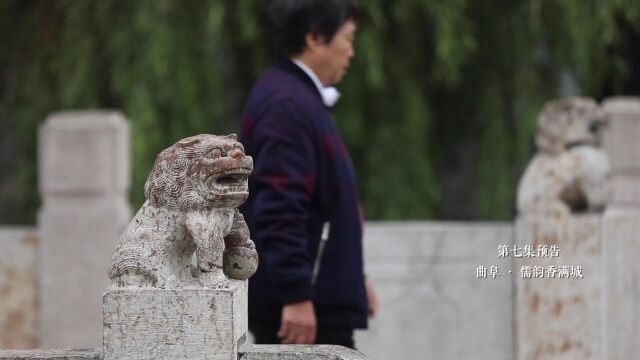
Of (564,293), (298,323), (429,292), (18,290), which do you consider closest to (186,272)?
(298,323)

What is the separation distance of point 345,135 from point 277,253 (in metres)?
3.96

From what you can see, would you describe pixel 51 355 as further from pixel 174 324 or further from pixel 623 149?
pixel 623 149

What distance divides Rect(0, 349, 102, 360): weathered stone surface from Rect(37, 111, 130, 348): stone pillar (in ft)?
10.4

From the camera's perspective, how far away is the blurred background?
7.41 metres

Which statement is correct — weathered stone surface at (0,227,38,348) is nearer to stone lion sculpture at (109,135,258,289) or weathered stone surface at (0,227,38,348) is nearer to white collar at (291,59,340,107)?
white collar at (291,59,340,107)

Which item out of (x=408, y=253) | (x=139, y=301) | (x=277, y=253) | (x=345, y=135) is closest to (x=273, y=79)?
(x=277, y=253)

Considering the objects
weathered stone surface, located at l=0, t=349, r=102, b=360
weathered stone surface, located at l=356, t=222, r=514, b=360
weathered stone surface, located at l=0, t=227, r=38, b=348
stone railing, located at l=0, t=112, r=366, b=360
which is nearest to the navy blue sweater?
stone railing, located at l=0, t=112, r=366, b=360

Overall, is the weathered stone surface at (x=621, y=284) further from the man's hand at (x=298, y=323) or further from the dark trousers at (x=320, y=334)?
the man's hand at (x=298, y=323)

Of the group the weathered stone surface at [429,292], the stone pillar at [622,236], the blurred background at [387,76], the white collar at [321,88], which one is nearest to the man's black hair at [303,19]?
the white collar at [321,88]

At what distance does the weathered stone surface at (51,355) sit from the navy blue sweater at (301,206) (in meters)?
0.74

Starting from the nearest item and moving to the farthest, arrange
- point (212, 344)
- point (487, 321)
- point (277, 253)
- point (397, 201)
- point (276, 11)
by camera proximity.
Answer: point (212, 344)
point (277, 253)
point (276, 11)
point (487, 321)
point (397, 201)

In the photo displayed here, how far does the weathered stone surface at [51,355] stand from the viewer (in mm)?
3029

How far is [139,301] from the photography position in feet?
9.59

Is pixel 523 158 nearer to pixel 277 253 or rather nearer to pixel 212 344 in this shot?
pixel 277 253
